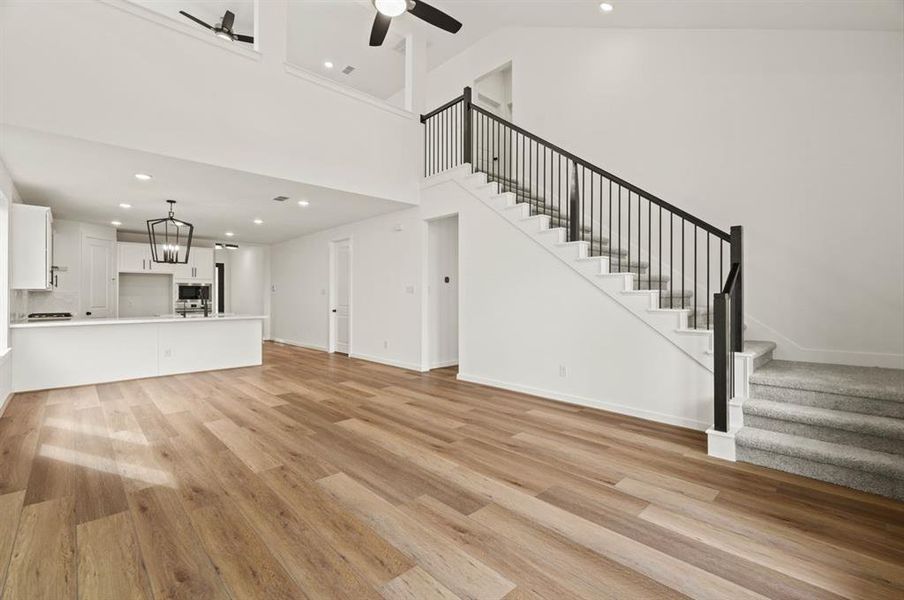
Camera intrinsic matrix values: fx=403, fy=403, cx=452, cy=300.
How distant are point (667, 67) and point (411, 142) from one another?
3.36 meters

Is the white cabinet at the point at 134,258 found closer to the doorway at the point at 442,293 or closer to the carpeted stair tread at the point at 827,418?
the doorway at the point at 442,293

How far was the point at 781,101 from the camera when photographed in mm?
4055

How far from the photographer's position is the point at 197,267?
30.5ft

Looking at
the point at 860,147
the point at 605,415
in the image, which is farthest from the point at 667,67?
the point at 605,415

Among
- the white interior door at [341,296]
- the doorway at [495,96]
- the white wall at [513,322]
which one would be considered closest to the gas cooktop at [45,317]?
the white interior door at [341,296]

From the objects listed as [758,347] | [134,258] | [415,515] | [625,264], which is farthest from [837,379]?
[134,258]

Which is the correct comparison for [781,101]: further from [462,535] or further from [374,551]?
[374,551]

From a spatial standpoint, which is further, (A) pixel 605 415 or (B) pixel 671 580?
(A) pixel 605 415

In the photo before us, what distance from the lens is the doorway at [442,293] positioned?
6117 mm

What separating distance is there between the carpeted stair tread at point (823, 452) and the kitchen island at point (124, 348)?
258 inches

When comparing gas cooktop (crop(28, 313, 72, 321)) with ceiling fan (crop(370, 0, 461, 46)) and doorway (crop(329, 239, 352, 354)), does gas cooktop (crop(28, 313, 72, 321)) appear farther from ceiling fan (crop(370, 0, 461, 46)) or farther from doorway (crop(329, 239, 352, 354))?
ceiling fan (crop(370, 0, 461, 46))

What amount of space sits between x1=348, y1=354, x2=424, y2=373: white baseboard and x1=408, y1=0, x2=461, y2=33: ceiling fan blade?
4323 mm

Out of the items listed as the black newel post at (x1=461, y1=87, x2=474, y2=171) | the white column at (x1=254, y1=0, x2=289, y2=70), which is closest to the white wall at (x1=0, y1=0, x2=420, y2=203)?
the white column at (x1=254, y1=0, x2=289, y2=70)

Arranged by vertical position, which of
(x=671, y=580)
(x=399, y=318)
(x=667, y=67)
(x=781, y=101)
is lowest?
(x=671, y=580)
